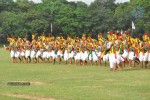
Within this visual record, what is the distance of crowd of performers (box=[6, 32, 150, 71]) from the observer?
80.1 ft

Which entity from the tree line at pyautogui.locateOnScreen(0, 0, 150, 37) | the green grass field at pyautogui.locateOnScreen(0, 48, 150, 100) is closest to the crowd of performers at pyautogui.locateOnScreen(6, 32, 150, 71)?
the green grass field at pyautogui.locateOnScreen(0, 48, 150, 100)

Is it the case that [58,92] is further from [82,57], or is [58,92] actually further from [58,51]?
[58,51]

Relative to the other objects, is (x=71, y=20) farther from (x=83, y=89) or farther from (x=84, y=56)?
(x=83, y=89)

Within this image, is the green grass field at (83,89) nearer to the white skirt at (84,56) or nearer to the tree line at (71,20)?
the white skirt at (84,56)

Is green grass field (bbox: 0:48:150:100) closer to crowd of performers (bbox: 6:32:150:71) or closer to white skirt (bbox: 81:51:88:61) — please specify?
crowd of performers (bbox: 6:32:150:71)

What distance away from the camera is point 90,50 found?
3017 centimetres

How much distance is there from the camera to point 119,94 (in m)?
13.9

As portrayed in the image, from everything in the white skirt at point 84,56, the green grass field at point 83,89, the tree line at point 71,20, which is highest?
the tree line at point 71,20

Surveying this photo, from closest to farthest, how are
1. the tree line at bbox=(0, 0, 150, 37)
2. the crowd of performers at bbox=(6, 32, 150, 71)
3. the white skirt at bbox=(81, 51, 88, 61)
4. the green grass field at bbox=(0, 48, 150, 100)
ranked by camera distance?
1. the green grass field at bbox=(0, 48, 150, 100)
2. the crowd of performers at bbox=(6, 32, 150, 71)
3. the white skirt at bbox=(81, 51, 88, 61)
4. the tree line at bbox=(0, 0, 150, 37)

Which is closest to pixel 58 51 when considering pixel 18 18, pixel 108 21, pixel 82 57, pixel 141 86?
pixel 82 57

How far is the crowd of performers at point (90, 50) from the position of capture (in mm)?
24422

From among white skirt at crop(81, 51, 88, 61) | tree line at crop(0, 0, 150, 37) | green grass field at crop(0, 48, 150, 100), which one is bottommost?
green grass field at crop(0, 48, 150, 100)

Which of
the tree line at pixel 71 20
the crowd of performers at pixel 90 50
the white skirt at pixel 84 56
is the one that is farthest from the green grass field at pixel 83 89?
the tree line at pixel 71 20

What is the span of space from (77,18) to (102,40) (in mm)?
57099
